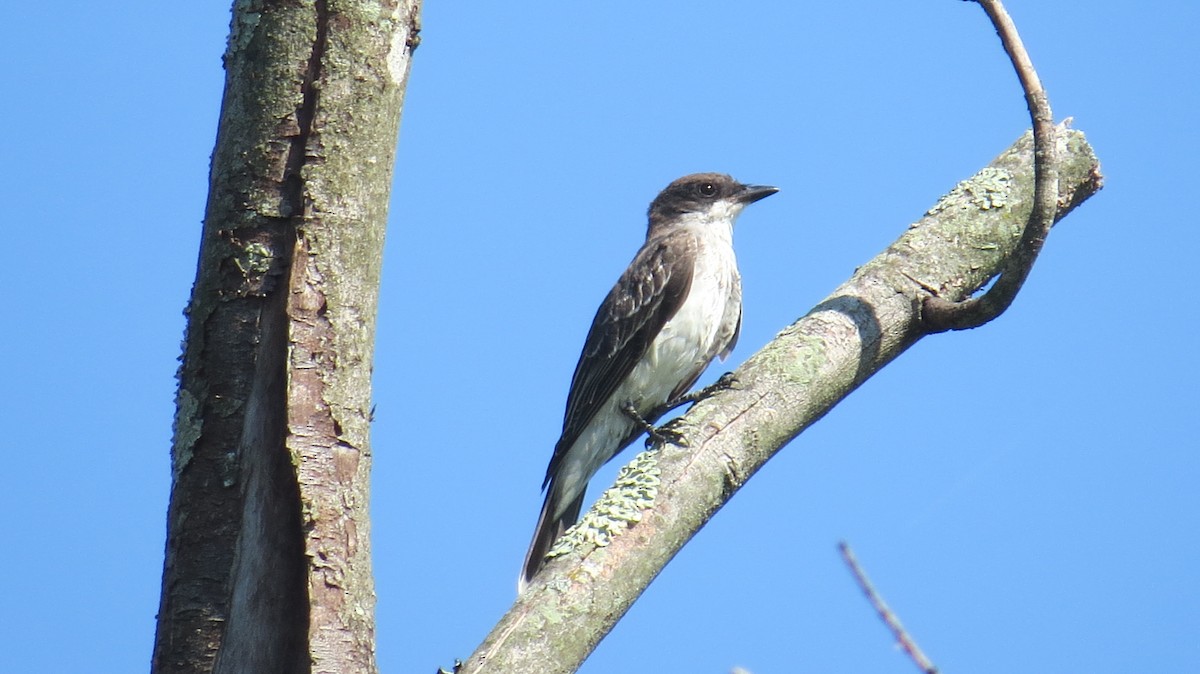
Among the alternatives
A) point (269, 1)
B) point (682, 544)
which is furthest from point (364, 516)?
point (269, 1)

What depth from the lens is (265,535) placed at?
10.6ft

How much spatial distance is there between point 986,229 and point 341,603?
327cm

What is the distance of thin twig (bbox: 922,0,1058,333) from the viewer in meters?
4.02

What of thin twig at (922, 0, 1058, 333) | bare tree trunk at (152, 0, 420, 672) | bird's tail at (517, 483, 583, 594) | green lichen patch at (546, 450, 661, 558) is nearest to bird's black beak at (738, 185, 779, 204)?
bird's tail at (517, 483, 583, 594)

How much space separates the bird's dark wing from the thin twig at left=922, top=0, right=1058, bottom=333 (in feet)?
9.53

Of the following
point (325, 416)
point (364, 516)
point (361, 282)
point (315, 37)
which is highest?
point (315, 37)

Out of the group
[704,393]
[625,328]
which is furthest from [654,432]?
[625,328]

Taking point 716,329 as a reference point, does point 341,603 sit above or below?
below

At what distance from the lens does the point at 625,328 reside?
7.41 metres

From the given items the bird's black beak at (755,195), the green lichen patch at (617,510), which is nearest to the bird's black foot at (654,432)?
the green lichen patch at (617,510)

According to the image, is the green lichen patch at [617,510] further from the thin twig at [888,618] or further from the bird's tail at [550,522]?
the bird's tail at [550,522]

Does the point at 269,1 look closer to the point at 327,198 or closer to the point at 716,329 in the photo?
the point at 327,198

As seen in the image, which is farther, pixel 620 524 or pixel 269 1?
pixel 620 524

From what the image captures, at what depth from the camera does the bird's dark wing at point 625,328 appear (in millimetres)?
7258
